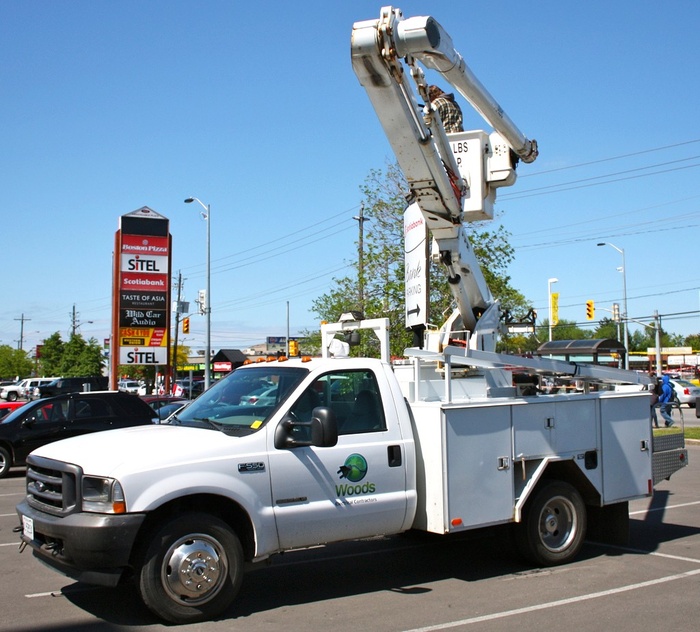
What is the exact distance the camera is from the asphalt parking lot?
19.8 feet

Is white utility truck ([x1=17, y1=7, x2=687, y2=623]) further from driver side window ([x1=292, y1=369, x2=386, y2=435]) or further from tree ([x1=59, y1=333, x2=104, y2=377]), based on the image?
tree ([x1=59, y1=333, x2=104, y2=377])

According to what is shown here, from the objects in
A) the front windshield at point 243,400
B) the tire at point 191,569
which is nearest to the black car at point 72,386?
the front windshield at point 243,400

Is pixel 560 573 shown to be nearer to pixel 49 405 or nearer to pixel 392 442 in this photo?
pixel 392 442

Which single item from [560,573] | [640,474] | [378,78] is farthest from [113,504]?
[640,474]

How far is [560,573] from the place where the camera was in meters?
7.58

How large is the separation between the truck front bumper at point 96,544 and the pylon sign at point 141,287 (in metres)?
25.1

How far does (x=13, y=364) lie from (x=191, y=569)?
11111 cm

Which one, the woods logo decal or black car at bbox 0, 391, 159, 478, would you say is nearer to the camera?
the woods logo decal

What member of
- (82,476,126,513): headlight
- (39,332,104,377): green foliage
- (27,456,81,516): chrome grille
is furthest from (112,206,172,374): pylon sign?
(39,332,104,377): green foliage

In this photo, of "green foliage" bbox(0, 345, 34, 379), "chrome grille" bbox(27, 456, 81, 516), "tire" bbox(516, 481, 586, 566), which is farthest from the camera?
"green foliage" bbox(0, 345, 34, 379)

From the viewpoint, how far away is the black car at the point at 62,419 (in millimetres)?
16484

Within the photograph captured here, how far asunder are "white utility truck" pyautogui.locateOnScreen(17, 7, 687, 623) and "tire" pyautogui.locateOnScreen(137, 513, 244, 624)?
0.01 m

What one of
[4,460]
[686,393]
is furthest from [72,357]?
[4,460]

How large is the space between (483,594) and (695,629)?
170cm
